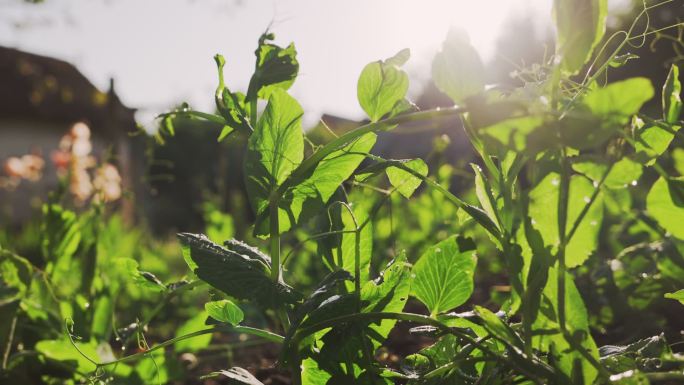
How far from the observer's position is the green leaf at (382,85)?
754 millimetres

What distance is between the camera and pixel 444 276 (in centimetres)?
80

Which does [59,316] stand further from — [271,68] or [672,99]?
[672,99]

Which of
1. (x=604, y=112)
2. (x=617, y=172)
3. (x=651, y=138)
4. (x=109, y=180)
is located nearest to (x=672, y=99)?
(x=651, y=138)

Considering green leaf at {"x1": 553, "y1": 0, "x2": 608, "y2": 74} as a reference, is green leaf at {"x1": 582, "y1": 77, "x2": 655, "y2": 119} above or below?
below

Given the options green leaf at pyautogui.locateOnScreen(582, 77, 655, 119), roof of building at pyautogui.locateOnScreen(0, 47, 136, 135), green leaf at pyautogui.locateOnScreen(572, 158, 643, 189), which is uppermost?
roof of building at pyautogui.locateOnScreen(0, 47, 136, 135)

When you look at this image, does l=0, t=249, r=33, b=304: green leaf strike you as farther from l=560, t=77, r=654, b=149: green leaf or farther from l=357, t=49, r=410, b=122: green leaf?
l=560, t=77, r=654, b=149: green leaf

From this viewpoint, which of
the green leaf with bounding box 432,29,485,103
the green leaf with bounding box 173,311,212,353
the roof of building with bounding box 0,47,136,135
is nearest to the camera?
the green leaf with bounding box 432,29,485,103

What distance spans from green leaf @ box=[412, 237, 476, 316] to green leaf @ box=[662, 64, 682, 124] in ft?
0.94

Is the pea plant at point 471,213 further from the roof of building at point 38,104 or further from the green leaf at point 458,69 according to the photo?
the roof of building at point 38,104

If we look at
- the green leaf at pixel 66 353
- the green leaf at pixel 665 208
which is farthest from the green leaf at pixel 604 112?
the green leaf at pixel 66 353

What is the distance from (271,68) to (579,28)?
0.38 m

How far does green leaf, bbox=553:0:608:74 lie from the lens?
0.61 m

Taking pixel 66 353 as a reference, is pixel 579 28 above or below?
above

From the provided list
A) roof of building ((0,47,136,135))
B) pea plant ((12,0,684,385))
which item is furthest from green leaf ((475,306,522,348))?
roof of building ((0,47,136,135))
